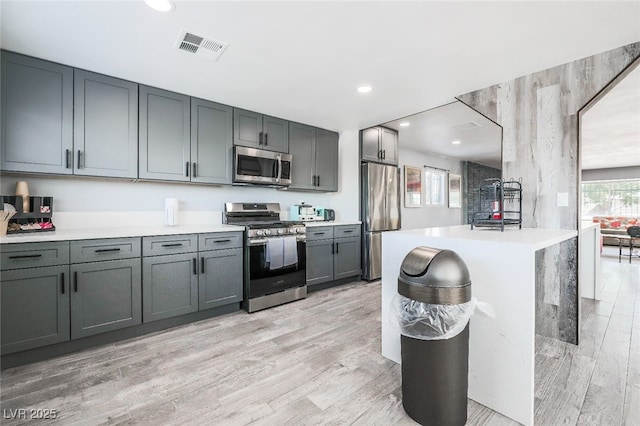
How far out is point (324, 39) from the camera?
6.72 ft

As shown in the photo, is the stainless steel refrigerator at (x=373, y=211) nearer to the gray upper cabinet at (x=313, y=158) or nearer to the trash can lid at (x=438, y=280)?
the gray upper cabinet at (x=313, y=158)

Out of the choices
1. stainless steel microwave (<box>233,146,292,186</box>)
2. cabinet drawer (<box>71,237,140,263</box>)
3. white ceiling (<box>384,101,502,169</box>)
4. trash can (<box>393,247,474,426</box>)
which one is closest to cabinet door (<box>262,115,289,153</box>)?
stainless steel microwave (<box>233,146,292,186</box>)

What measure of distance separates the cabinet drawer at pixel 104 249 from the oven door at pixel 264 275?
3.44ft

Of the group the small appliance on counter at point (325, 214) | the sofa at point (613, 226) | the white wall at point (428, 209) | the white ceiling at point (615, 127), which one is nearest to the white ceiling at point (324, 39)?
the white ceiling at point (615, 127)

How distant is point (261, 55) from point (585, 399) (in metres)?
3.12

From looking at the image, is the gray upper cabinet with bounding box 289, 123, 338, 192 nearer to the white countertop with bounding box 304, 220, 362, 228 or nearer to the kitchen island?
the white countertop with bounding box 304, 220, 362, 228

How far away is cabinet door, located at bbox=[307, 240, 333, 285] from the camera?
12.2ft

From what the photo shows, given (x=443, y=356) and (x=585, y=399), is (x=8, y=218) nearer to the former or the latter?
(x=443, y=356)

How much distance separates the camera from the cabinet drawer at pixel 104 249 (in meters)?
2.18

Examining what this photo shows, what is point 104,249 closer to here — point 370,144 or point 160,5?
point 160,5

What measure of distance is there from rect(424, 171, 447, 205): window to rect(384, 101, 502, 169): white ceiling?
20.2 inches

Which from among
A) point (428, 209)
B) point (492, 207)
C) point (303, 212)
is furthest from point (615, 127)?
point (303, 212)

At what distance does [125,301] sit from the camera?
2385mm

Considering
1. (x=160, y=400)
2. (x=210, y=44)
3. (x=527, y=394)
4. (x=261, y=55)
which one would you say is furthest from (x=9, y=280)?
(x=527, y=394)
